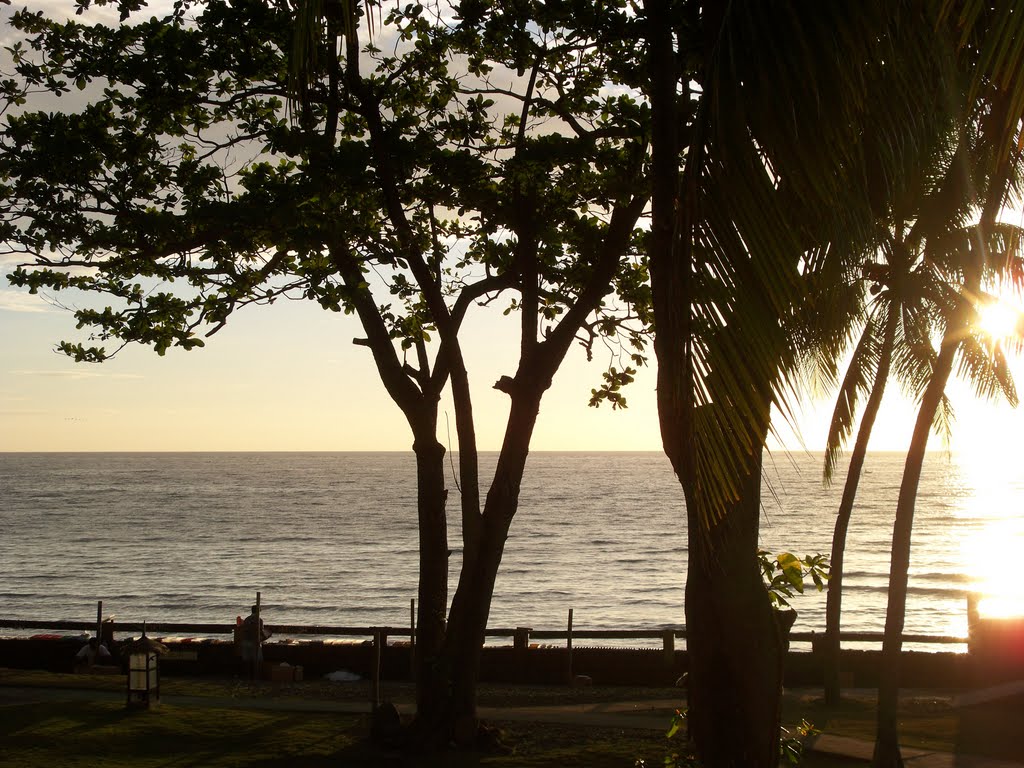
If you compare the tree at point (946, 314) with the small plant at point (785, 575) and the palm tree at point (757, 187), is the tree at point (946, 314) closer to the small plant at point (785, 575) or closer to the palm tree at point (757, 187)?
the small plant at point (785, 575)

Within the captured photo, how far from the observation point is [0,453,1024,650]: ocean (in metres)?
44.7

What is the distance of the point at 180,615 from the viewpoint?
1695 inches

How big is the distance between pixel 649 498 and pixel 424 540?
405 feet

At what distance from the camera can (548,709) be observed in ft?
55.2

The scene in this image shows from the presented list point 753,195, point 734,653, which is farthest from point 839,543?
point 753,195

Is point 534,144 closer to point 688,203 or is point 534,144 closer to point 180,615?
point 688,203

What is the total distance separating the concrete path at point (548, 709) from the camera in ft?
44.6

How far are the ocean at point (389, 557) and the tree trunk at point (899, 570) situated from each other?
3500 mm

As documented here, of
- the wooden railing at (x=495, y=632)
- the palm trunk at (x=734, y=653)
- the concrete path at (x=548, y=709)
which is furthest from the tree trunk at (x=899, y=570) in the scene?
the palm trunk at (x=734, y=653)

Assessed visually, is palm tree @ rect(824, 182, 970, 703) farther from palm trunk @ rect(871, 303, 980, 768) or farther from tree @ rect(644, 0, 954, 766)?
tree @ rect(644, 0, 954, 766)

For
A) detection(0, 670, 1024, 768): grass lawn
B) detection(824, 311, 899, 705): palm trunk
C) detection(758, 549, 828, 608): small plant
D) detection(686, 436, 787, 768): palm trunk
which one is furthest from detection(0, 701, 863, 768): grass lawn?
detection(686, 436, 787, 768): palm trunk

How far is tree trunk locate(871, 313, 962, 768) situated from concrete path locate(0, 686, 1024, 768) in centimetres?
113

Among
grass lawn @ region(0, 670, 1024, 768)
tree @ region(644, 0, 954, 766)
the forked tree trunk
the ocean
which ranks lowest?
the ocean

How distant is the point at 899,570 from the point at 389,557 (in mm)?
55460
